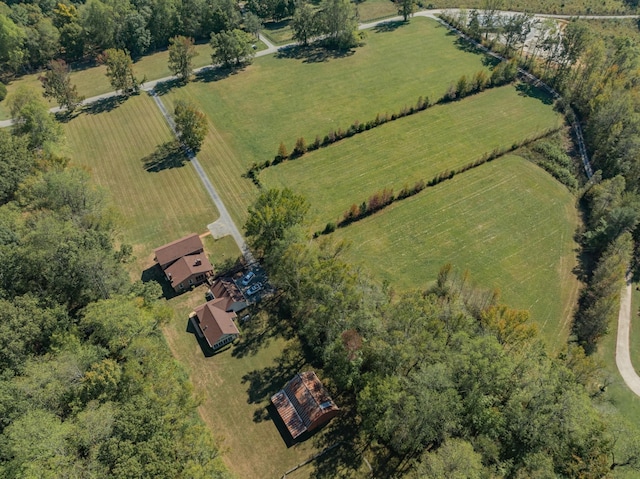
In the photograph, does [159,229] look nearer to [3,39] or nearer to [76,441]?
[76,441]

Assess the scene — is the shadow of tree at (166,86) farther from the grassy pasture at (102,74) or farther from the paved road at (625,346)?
the paved road at (625,346)

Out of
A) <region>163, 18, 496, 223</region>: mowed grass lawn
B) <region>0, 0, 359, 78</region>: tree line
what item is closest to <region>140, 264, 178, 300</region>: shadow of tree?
<region>163, 18, 496, 223</region>: mowed grass lawn

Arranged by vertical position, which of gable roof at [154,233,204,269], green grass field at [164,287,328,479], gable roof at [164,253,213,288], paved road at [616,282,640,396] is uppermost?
gable roof at [154,233,204,269]

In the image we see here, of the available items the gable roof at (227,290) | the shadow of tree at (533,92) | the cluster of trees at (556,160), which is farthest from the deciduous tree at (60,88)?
the shadow of tree at (533,92)

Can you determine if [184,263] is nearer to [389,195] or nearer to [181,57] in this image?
[389,195]

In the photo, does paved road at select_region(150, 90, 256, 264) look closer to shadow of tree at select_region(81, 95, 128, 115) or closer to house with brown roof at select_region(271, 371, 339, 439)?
house with brown roof at select_region(271, 371, 339, 439)

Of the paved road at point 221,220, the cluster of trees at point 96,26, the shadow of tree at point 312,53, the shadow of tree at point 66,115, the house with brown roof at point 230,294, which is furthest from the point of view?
the shadow of tree at point 312,53

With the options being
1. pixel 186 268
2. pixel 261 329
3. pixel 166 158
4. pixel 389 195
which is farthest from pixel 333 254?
pixel 166 158
